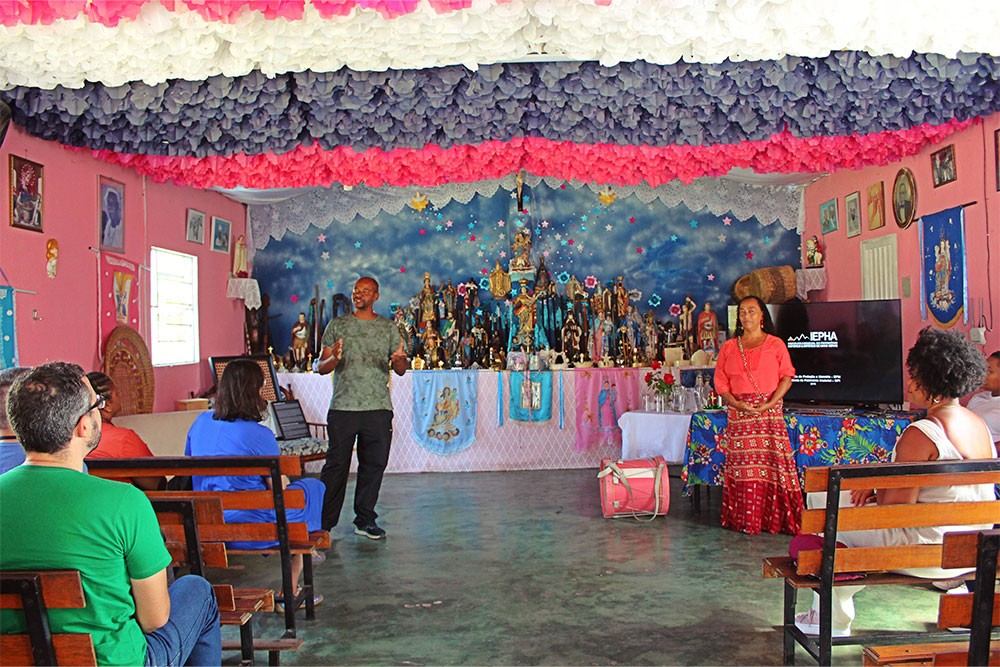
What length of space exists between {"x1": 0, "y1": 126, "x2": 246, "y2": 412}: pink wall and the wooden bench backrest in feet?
17.6

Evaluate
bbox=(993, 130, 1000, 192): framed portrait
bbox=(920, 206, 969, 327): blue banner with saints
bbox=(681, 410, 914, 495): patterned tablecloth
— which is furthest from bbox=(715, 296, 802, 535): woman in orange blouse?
bbox=(993, 130, 1000, 192): framed portrait

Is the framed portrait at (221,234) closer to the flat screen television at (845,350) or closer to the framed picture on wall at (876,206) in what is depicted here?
the flat screen television at (845,350)

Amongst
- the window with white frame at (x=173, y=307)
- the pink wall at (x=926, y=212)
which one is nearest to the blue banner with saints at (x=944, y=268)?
the pink wall at (x=926, y=212)

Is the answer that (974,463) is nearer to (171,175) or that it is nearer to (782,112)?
(782,112)

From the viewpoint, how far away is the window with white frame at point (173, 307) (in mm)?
7844

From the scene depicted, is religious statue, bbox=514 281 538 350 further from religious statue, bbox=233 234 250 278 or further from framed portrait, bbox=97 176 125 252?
framed portrait, bbox=97 176 125 252

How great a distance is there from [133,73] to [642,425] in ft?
15.3

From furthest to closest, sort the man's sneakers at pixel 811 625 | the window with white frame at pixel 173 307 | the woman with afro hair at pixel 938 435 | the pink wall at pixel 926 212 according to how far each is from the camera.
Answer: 1. the window with white frame at pixel 173 307
2. the pink wall at pixel 926 212
3. the man's sneakers at pixel 811 625
4. the woman with afro hair at pixel 938 435

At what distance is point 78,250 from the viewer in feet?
20.9

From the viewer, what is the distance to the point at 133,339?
23.3 feet

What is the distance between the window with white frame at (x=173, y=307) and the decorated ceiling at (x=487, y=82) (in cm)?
175

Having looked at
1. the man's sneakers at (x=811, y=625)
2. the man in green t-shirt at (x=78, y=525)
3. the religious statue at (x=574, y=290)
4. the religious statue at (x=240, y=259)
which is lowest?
the man's sneakers at (x=811, y=625)

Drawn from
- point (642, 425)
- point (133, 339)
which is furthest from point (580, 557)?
point (133, 339)

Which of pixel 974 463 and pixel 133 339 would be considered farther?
pixel 133 339
